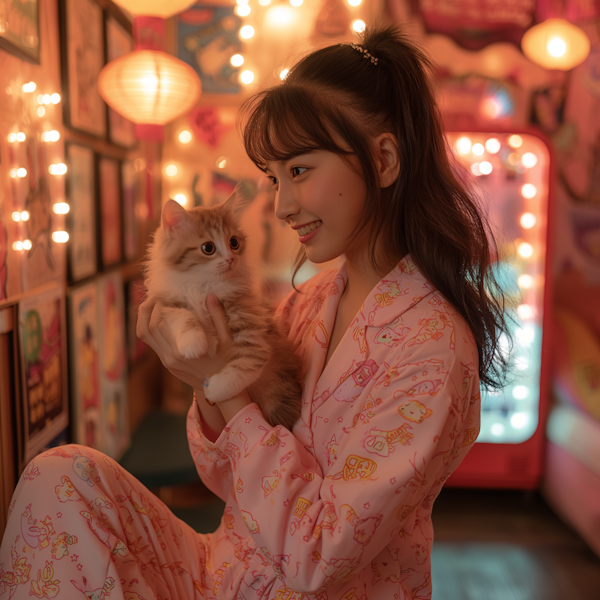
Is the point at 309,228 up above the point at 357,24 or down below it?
below

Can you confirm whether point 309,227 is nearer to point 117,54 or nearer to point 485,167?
point 485,167

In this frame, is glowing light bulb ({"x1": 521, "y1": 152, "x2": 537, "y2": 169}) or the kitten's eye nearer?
the kitten's eye

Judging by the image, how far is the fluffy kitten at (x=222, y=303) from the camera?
111cm

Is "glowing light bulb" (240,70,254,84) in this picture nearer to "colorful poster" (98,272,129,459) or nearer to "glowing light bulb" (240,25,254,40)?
"glowing light bulb" (240,25,254,40)

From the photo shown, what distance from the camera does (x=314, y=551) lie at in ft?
2.86

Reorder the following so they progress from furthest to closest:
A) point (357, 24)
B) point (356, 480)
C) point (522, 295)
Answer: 1. point (357, 24)
2. point (522, 295)
3. point (356, 480)

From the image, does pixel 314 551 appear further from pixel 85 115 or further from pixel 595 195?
pixel 595 195

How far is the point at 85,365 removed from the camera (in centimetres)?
208

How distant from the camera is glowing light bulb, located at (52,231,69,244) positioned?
1740mm

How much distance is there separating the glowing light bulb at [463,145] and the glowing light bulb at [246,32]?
54.5 inches

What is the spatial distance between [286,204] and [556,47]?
2377mm

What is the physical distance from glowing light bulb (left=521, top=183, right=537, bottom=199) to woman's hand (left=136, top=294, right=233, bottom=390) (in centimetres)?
199

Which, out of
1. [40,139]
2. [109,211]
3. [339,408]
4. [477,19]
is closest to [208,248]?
[339,408]

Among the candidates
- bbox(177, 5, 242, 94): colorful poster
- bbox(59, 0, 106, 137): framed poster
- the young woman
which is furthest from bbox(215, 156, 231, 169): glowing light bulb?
the young woman
